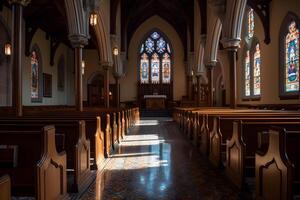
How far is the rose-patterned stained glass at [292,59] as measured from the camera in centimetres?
1185

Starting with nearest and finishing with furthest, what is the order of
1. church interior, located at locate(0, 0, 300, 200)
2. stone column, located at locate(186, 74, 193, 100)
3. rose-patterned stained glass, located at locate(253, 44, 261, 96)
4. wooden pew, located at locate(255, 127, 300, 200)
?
wooden pew, located at locate(255, 127, 300, 200), church interior, located at locate(0, 0, 300, 200), rose-patterned stained glass, located at locate(253, 44, 261, 96), stone column, located at locate(186, 74, 193, 100)

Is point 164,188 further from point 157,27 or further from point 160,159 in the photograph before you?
point 157,27

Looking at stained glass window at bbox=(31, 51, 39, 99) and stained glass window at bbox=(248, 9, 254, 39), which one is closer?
stained glass window at bbox=(248, 9, 254, 39)

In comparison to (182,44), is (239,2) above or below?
below

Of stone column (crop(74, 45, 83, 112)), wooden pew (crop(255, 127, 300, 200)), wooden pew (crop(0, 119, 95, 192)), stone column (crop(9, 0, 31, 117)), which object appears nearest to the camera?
wooden pew (crop(255, 127, 300, 200))

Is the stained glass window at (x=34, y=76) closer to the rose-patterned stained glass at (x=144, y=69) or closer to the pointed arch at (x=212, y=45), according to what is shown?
the rose-patterned stained glass at (x=144, y=69)

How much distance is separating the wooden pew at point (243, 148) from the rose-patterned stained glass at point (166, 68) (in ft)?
68.2

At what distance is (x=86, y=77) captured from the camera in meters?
24.9

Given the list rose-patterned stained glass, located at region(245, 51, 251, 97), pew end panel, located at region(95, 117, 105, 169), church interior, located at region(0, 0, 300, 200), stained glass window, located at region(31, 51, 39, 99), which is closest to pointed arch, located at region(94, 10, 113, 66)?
church interior, located at region(0, 0, 300, 200)

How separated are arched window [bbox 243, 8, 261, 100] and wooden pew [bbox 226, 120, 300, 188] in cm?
1287

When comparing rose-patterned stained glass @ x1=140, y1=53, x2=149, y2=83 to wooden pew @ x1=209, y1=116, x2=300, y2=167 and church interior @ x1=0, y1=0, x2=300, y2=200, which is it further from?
wooden pew @ x1=209, y1=116, x2=300, y2=167

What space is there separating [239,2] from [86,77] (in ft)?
56.6

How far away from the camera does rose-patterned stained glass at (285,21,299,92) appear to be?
11.9m

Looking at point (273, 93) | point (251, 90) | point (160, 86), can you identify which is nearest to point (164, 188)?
point (273, 93)
